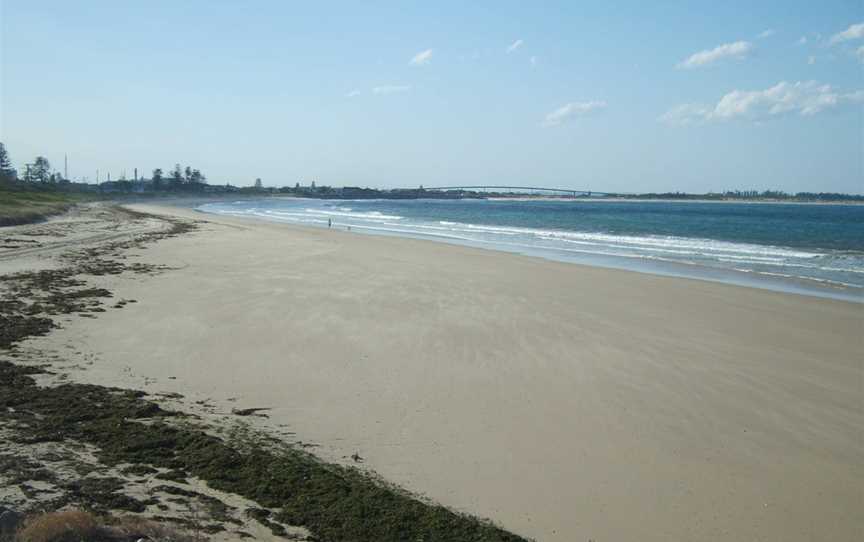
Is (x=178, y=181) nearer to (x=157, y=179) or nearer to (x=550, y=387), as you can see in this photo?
(x=157, y=179)

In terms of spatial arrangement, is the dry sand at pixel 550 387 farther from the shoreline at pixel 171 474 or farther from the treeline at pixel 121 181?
the treeline at pixel 121 181

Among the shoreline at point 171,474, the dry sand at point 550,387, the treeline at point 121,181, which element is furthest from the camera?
the treeline at point 121,181

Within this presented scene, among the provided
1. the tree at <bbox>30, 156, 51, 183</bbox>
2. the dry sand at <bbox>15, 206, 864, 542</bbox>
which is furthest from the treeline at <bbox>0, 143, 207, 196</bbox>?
the dry sand at <bbox>15, 206, 864, 542</bbox>

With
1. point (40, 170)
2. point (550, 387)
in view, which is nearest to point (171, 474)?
point (550, 387)

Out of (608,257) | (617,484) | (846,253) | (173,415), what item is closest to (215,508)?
(173,415)

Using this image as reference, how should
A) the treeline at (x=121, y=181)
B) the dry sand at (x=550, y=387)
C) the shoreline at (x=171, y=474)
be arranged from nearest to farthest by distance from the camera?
the shoreline at (x=171, y=474) < the dry sand at (x=550, y=387) < the treeline at (x=121, y=181)

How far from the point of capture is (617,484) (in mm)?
4898

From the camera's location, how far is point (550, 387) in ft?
24.0

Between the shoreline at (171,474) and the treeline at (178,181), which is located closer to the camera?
the shoreline at (171,474)

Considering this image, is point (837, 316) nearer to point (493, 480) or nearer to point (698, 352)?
point (698, 352)

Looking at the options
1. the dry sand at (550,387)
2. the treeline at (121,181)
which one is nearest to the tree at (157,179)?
the treeline at (121,181)

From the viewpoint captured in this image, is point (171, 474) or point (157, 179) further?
point (157, 179)

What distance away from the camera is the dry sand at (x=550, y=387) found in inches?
184

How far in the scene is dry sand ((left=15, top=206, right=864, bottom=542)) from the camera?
4.67 meters
